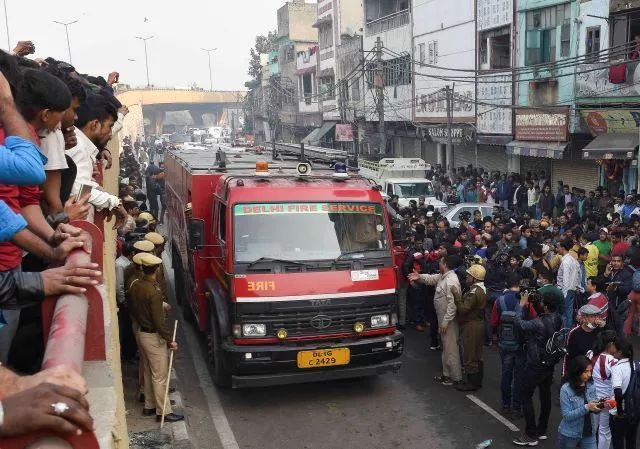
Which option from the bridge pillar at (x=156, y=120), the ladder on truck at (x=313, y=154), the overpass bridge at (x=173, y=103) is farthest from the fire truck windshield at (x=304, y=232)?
the bridge pillar at (x=156, y=120)

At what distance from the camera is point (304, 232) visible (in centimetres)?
750

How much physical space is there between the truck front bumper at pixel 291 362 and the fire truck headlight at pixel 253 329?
131 millimetres

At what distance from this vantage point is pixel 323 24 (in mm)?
47281

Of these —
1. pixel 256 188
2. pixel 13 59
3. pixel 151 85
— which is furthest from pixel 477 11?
pixel 151 85

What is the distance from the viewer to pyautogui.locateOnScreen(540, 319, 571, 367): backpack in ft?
20.8

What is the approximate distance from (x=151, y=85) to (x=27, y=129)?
9121 centimetres

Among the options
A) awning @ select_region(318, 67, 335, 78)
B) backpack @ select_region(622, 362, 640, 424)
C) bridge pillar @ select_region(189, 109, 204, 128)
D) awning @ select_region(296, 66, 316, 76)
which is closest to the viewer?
backpack @ select_region(622, 362, 640, 424)

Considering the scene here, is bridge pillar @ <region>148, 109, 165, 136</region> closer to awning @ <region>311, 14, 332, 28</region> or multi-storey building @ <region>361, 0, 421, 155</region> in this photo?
awning @ <region>311, 14, 332, 28</region>

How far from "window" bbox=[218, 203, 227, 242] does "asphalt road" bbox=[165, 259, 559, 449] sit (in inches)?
75.6

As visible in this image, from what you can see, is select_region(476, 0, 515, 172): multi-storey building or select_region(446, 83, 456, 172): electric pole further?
select_region(446, 83, 456, 172): electric pole

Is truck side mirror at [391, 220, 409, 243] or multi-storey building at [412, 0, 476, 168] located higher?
multi-storey building at [412, 0, 476, 168]

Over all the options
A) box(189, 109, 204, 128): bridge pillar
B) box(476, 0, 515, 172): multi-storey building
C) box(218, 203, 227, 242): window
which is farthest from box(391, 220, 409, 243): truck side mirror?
box(189, 109, 204, 128): bridge pillar

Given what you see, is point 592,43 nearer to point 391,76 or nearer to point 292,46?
point 391,76

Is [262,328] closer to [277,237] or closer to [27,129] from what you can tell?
[277,237]
